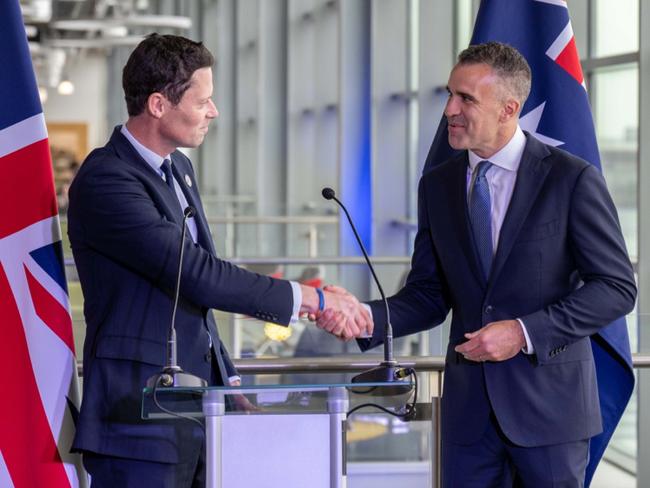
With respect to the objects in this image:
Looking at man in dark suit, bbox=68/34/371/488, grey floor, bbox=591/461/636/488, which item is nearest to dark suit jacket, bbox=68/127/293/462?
man in dark suit, bbox=68/34/371/488

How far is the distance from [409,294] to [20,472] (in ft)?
3.19

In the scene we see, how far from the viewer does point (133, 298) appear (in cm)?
238

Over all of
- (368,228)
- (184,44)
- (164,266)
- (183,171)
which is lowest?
(368,228)

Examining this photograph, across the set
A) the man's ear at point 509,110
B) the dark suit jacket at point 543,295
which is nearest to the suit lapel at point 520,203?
the dark suit jacket at point 543,295

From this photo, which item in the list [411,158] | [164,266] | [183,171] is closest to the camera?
[164,266]

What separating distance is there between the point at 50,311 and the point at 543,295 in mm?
1120

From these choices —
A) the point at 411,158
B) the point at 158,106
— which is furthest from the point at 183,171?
the point at 411,158

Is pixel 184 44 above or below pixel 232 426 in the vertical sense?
above

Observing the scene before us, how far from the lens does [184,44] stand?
2.45 m

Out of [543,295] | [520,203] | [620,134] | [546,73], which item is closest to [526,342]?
[543,295]

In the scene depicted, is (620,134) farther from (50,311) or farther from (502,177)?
(50,311)

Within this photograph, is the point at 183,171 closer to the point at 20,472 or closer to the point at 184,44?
the point at 184,44

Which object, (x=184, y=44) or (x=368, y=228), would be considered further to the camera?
(x=368, y=228)

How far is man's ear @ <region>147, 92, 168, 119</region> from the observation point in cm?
244
